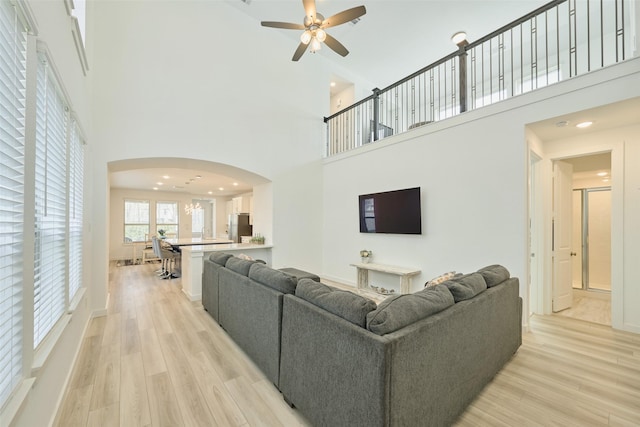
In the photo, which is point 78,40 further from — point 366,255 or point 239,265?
point 366,255

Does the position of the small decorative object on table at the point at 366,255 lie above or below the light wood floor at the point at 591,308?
above

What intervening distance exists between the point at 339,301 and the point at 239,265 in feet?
5.42

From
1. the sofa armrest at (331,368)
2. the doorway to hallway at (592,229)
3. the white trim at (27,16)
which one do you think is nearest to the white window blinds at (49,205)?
the white trim at (27,16)

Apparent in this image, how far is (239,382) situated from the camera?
7.22 ft

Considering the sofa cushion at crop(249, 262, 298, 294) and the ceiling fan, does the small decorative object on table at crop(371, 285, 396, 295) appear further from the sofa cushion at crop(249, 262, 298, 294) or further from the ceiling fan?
the ceiling fan

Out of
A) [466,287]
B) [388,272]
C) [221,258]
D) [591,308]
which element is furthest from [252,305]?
[591,308]

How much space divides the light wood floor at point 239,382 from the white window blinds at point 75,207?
790 millimetres

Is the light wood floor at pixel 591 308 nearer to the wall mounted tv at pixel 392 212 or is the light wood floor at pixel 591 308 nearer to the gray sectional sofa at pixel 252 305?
the wall mounted tv at pixel 392 212

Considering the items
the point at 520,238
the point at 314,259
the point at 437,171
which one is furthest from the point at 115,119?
the point at 520,238

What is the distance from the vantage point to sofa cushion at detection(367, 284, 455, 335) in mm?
1404

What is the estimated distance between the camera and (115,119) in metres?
3.97

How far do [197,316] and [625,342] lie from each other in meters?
5.10

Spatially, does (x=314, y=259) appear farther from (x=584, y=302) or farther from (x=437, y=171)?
(x=584, y=302)

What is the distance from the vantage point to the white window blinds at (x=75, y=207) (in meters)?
2.46
